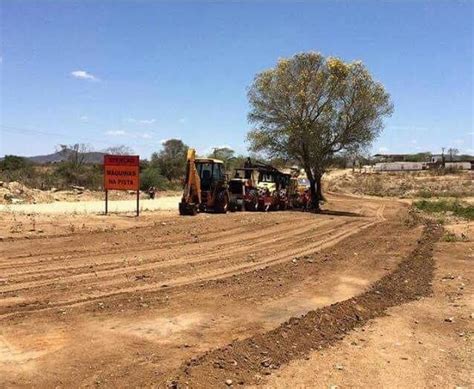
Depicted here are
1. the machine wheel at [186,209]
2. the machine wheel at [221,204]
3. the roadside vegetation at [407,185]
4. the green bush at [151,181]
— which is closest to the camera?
the machine wheel at [186,209]

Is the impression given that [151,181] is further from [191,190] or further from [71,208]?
[191,190]

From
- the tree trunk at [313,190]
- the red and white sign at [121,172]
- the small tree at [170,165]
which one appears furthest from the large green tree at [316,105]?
the small tree at [170,165]

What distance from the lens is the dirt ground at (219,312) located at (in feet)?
20.5

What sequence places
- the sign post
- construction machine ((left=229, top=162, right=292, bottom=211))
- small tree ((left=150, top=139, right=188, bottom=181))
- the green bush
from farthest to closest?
small tree ((left=150, top=139, right=188, bottom=181)) → the green bush → construction machine ((left=229, top=162, right=292, bottom=211)) → the sign post

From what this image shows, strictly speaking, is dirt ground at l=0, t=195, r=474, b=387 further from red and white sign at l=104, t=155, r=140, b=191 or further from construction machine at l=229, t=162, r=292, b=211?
construction machine at l=229, t=162, r=292, b=211

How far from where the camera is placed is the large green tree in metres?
38.6

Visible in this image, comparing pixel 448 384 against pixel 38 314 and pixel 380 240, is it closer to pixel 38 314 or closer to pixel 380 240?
pixel 38 314

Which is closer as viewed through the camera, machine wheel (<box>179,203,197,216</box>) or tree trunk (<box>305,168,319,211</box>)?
machine wheel (<box>179,203,197,216</box>)

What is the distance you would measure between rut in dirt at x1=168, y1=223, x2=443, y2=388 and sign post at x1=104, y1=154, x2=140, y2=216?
1427cm

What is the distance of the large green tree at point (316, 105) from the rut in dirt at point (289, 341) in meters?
28.1

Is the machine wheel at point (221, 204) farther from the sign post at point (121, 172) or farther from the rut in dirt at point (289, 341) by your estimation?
the rut in dirt at point (289, 341)

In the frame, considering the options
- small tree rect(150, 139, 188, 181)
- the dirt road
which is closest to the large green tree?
the dirt road

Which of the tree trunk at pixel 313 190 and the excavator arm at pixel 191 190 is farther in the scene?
the tree trunk at pixel 313 190

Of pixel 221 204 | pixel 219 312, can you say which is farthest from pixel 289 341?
pixel 221 204
